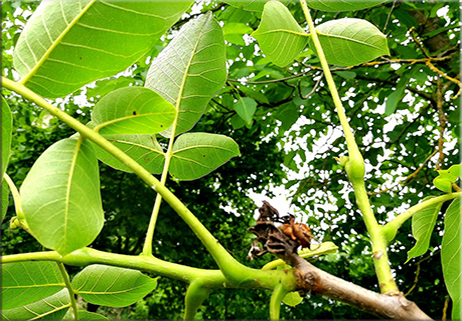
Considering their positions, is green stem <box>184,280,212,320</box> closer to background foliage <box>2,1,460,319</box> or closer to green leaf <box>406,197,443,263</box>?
green leaf <box>406,197,443,263</box>

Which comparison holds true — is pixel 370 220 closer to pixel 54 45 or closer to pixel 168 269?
Answer: pixel 168 269

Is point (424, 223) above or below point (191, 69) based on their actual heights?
below

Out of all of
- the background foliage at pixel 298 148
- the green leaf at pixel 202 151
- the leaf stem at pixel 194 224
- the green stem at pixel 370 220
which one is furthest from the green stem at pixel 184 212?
the background foliage at pixel 298 148

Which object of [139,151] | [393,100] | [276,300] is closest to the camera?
[276,300]

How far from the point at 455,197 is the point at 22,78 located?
517 mm

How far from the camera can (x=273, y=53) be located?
22.9 inches

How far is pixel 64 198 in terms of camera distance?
14.0 inches

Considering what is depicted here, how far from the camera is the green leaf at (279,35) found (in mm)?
513

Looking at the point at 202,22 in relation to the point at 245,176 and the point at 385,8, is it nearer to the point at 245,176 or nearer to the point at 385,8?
the point at 385,8

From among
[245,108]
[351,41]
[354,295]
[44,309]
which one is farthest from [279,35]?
[245,108]

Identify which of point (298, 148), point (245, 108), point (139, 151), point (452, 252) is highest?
point (298, 148)

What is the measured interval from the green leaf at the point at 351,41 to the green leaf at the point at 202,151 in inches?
8.6

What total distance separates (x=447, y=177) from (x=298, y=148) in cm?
347

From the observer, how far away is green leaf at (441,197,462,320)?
0.50 m
